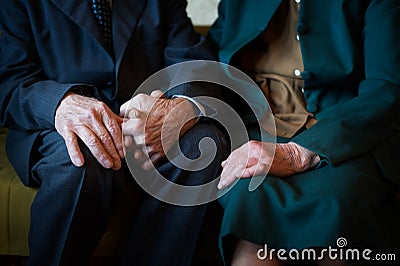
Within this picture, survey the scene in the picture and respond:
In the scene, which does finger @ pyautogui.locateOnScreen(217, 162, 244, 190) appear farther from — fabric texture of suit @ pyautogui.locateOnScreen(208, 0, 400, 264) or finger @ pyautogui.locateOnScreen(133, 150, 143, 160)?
finger @ pyautogui.locateOnScreen(133, 150, 143, 160)

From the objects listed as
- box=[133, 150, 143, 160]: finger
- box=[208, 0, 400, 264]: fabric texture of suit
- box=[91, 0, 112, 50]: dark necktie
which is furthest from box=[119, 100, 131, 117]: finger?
box=[208, 0, 400, 264]: fabric texture of suit

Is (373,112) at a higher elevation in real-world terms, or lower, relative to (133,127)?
higher

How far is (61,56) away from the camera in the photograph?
138 cm

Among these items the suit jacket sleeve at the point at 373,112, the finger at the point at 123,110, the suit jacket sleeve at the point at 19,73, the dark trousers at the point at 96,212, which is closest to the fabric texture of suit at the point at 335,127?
the suit jacket sleeve at the point at 373,112

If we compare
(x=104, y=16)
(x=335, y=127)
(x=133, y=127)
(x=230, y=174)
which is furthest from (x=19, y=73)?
(x=335, y=127)

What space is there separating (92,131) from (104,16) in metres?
0.37

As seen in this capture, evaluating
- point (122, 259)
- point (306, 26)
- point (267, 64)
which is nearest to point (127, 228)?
point (122, 259)

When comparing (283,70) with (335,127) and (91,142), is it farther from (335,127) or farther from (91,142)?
(91,142)

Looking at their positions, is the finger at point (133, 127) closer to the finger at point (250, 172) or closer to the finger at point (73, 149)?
the finger at point (73, 149)

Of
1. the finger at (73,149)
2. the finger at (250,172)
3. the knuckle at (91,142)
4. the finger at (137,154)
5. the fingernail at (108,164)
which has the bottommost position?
the finger at (137,154)

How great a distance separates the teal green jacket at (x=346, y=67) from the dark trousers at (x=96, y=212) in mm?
268

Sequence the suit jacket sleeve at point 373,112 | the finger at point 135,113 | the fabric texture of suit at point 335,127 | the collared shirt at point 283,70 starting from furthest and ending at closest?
the collared shirt at point 283,70
the finger at point 135,113
the suit jacket sleeve at point 373,112
the fabric texture of suit at point 335,127

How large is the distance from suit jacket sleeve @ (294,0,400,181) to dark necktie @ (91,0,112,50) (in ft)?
1.89

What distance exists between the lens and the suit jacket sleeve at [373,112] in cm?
115
